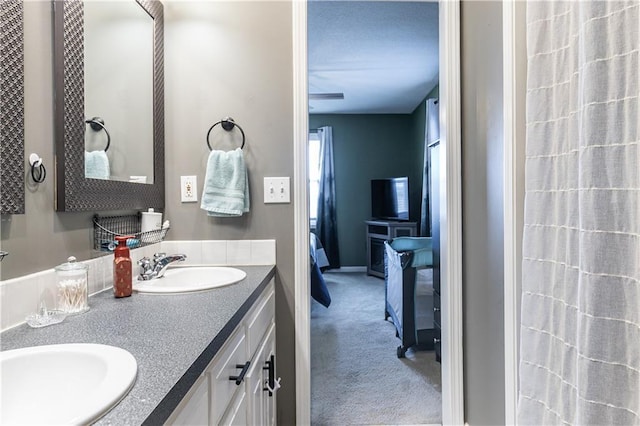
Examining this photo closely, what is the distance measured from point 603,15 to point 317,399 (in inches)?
78.9

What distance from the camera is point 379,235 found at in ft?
16.7

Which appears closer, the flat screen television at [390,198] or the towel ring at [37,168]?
the towel ring at [37,168]

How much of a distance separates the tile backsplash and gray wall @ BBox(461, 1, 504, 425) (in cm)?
92

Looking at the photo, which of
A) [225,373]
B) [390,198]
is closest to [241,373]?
[225,373]

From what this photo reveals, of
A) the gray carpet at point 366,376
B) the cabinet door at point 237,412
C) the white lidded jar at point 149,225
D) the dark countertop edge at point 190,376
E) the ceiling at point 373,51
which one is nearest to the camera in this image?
the dark countertop edge at point 190,376

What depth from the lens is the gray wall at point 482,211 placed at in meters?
1.25

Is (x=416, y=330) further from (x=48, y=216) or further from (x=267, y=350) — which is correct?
(x=48, y=216)

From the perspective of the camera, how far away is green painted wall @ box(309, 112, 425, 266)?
18.2ft

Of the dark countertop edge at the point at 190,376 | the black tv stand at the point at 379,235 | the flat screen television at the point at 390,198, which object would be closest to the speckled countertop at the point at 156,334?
the dark countertop edge at the point at 190,376

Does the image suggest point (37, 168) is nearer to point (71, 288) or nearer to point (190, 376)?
point (71, 288)

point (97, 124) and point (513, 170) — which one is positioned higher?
point (97, 124)

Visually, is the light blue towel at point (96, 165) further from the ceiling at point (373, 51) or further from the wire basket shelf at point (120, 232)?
the ceiling at point (373, 51)

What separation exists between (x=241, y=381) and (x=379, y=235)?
14.2ft

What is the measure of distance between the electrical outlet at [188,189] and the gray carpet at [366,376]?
1292 mm
